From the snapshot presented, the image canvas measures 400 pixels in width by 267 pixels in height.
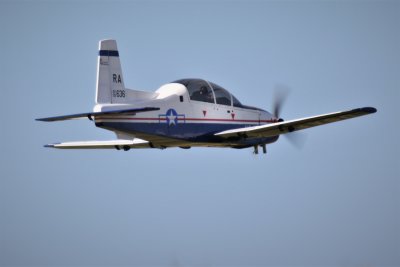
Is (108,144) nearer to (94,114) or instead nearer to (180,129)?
(180,129)

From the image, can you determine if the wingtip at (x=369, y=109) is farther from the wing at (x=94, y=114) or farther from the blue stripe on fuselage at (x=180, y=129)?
the wing at (x=94, y=114)

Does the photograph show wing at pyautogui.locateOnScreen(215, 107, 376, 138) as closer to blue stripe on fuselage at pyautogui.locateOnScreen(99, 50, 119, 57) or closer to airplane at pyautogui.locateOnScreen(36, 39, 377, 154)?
airplane at pyautogui.locateOnScreen(36, 39, 377, 154)

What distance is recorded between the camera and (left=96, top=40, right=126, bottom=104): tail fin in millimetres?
29641

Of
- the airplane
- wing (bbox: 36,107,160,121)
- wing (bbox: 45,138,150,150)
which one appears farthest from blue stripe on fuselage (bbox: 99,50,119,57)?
wing (bbox: 45,138,150,150)

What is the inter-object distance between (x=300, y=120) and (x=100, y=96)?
6003mm

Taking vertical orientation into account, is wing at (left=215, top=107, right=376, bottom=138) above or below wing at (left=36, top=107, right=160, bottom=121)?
below

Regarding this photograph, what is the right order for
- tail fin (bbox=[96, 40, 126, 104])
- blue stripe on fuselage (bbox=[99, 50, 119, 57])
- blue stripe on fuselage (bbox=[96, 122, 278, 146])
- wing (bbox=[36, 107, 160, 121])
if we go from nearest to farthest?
wing (bbox=[36, 107, 160, 121]), blue stripe on fuselage (bbox=[96, 122, 278, 146]), tail fin (bbox=[96, 40, 126, 104]), blue stripe on fuselage (bbox=[99, 50, 119, 57])

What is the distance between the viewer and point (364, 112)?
2869 cm

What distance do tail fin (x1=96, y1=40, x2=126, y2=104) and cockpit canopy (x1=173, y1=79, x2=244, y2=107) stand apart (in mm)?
2432

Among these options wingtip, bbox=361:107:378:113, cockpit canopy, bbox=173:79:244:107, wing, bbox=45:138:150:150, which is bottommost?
wingtip, bbox=361:107:378:113

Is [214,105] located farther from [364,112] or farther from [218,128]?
[364,112]

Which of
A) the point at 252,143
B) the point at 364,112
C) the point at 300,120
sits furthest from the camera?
the point at 252,143

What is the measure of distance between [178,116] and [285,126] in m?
3.27

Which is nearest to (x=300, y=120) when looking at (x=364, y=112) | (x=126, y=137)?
(x=364, y=112)
